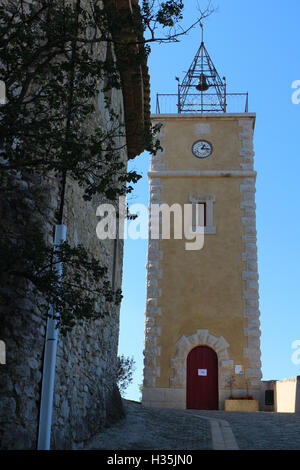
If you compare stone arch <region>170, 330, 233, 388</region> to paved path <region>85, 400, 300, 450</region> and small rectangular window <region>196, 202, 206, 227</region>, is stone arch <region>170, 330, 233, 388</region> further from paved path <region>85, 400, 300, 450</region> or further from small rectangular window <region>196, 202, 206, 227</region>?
paved path <region>85, 400, 300, 450</region>

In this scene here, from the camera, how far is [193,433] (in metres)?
9.56

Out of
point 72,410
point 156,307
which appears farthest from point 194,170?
point 72,410

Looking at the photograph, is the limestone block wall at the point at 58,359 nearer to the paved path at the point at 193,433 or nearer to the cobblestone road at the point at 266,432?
the paved path at the point at 193,433

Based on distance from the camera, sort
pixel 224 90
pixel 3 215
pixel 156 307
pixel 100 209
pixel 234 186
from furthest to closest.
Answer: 1. pixel 224 90
2. pixel 234 186
3. pixel 156 307
4. pixel 100 209
5. pixel 3 215

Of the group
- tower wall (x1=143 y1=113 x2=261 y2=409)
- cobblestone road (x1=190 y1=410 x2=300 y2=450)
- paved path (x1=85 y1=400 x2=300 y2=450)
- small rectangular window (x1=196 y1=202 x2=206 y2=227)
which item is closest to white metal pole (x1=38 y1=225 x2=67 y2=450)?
paved path (x1=85 y1=400 x2=300 y2=450)

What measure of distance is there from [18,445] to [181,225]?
606 inches

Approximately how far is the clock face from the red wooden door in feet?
22.6

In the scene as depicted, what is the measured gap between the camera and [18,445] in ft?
18.6

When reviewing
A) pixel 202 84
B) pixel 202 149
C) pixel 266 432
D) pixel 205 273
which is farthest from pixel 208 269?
pixel 266 432

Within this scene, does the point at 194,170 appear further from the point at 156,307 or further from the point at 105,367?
the point at 105,367

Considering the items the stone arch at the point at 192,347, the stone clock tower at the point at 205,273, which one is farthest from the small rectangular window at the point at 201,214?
the stone arch at the point at 192,347

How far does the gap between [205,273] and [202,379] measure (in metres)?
3.41

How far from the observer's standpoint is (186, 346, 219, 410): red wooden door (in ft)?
61.8

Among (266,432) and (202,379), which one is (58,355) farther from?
(202,379)
